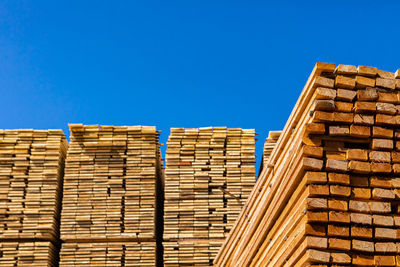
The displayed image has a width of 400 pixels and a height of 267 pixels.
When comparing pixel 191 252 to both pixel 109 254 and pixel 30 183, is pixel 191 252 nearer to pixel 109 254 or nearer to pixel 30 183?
pixel 109 254

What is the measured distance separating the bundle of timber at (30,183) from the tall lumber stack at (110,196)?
0.29 meters

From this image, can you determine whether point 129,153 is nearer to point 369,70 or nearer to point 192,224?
point 192,224

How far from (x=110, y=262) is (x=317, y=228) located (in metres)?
7.74

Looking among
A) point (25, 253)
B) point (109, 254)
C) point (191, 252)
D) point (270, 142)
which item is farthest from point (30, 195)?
point (270, 142)

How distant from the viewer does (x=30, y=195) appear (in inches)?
516

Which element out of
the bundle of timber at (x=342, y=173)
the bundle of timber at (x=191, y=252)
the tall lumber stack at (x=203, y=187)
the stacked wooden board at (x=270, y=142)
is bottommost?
the bundle of timber at (x=342, y=173)

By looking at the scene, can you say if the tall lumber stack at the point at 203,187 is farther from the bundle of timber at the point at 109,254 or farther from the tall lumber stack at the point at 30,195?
the tall lumber stack at the point at 30,195

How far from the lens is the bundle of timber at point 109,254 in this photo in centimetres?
1264

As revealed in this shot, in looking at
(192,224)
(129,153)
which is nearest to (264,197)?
(192,224)

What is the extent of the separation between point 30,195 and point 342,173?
28.5 feet

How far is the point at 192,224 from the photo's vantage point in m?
12.7

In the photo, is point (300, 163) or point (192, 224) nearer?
point (300, 163)

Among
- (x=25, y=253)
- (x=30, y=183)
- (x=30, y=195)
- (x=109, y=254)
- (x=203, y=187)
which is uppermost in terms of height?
(x=30, y=183)

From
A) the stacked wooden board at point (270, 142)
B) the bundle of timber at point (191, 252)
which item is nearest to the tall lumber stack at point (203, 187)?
the bundle of timber at point (191, 252)
